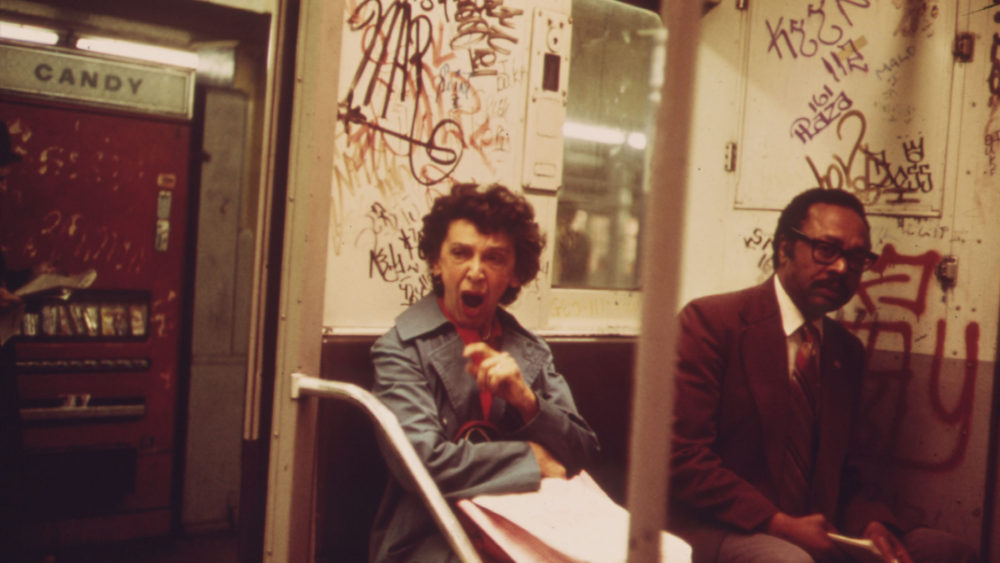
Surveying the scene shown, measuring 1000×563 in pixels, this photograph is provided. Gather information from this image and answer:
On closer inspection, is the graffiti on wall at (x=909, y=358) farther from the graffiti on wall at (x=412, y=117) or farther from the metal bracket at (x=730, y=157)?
the graffiti on wall at (x=412, y=117)

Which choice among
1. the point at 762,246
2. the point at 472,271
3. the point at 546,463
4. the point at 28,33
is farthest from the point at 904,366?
the point at 28,33

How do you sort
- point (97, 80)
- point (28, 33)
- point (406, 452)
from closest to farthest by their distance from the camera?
point (406, 452) < point (28, 33) < point (97, 80)

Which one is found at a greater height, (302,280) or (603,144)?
(603,144)

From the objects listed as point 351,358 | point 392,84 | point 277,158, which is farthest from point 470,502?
point 392,84

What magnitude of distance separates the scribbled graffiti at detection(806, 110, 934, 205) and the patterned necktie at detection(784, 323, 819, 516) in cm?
96

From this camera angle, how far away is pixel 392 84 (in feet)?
9.48

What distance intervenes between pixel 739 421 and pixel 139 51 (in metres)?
3.52

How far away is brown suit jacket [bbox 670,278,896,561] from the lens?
2326 millimetres

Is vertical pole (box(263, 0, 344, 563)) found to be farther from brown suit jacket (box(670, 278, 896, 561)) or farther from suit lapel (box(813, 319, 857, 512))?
suit lapel (box(813, 319, 857, 512))

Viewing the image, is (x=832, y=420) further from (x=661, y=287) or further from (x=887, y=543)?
(x=661, y=287)

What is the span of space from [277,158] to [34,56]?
217 centimetres

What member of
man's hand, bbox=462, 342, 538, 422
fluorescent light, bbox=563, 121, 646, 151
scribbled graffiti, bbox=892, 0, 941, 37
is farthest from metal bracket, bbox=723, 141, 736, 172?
man's hand, bbox=462, 342, 538, 422

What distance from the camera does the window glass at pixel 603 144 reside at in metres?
3.41

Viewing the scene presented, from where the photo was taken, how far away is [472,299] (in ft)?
7.96
